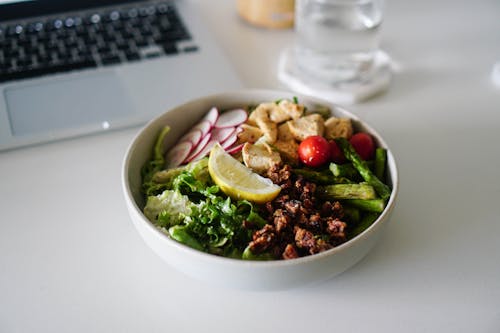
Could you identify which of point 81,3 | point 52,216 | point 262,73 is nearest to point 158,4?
point 81,3

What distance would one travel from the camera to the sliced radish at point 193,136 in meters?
0.96

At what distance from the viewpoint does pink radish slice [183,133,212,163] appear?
3.07 feet

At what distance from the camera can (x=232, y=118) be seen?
0.99 meters

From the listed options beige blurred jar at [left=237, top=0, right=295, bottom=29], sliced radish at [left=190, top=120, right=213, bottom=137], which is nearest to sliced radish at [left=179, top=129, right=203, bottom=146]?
sliced radish at [left=190, top=120, right=213, bottom=137]

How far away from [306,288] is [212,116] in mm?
360

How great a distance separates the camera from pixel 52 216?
920mm

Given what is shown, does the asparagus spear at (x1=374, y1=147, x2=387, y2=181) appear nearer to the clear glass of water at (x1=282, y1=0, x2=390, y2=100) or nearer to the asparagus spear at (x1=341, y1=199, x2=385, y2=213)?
the asparagus spear at (x1=341, y1=199, x2=385, y2=213)

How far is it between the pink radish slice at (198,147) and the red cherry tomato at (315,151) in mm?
166

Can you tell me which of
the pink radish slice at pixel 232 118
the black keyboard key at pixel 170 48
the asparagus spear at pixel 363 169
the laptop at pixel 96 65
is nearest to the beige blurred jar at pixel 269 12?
the laptop at pixel 96 65

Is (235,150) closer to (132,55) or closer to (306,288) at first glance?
(306,288)

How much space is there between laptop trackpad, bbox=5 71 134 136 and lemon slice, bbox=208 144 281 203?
32cm

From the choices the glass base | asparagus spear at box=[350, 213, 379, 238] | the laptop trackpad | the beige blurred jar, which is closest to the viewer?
asparagus spear at box=[350, 213, 379, 238]

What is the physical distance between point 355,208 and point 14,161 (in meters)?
0.63

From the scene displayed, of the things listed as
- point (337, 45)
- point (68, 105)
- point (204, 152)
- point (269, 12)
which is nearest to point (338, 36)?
point (337, 45)
